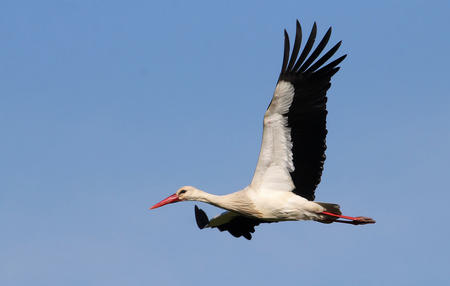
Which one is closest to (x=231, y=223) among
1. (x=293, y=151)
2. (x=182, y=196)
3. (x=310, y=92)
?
(x=182, y=196)

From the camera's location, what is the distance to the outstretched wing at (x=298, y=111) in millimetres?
17453

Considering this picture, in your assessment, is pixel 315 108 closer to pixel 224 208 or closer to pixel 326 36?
pixel 326 36

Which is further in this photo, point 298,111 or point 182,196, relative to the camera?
point 182,196

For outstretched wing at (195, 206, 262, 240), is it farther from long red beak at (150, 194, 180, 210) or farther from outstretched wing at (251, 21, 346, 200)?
outstretched wing at (251, 21, 346, 200)

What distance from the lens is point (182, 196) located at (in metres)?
18.5

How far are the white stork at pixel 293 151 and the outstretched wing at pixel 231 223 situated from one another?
104 cm

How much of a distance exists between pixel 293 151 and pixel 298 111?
0.77m

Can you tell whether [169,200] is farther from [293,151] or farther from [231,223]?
[293,151]

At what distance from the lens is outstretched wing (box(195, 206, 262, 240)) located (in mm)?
19328

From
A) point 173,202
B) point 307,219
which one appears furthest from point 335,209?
point 173,202

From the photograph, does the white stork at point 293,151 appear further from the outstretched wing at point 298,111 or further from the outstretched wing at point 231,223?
the outstretched wing at point 231,223

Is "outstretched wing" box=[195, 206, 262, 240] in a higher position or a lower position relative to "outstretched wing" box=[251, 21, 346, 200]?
lower

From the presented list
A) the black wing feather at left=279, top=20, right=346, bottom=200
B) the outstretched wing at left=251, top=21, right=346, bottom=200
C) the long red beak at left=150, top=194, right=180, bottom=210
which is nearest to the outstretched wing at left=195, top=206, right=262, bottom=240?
the long red beak at left=150, top=194, right=180, bottom=210

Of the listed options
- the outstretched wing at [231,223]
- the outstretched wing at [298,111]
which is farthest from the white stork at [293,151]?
the outstretched wing at [231,223]
